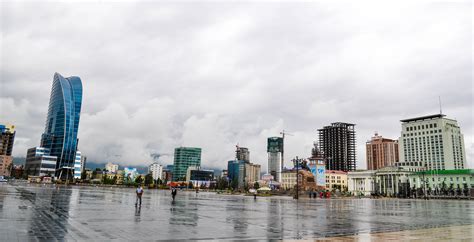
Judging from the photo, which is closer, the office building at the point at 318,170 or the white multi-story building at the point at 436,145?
the office building at the point at 318,170

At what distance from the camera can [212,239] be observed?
12.0 m

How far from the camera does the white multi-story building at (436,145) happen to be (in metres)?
183

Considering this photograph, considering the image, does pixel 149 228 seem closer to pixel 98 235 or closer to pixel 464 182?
pixel 98 235

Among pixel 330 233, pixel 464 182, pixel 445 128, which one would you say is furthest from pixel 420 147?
pixel 330 233

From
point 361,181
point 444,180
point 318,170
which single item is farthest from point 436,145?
point 318,170

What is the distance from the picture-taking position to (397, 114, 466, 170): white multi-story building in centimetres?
18262

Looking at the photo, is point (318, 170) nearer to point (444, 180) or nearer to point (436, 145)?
point (444, 180)

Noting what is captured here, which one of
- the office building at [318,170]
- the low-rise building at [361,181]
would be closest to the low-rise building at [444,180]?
the low-rise building at [361,181]

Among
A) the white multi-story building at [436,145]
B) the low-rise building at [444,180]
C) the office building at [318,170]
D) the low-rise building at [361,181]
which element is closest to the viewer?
the office building at [318,170]

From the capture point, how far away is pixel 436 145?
18725 centimetres

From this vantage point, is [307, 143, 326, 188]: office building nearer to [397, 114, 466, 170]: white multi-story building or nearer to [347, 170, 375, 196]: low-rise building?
[347, 170, 375, 196]: low-rise building

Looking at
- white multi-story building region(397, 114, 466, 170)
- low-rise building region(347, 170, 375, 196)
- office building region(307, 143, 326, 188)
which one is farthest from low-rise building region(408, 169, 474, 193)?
office building region(307, 143, 326, 188)

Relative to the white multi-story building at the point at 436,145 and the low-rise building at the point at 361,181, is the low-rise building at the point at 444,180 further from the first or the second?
the white multi-story building at the point at 436,145

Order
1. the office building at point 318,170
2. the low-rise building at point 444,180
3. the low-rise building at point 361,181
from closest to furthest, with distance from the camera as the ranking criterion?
the office building at point 318,170 → the low-rise building at point 444,180 → the low-rise building at point 361,181
